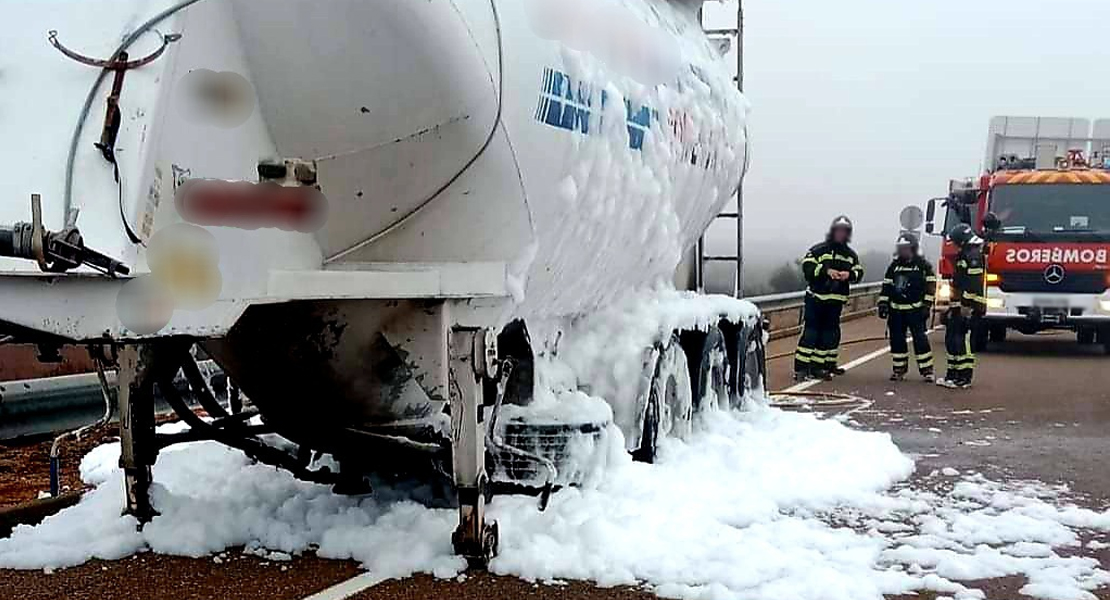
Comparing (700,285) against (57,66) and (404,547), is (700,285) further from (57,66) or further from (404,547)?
(57,66)

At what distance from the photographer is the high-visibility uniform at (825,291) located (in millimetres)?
13453

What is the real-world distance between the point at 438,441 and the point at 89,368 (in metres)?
4.28

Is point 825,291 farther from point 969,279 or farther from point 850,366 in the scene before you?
point 850,366

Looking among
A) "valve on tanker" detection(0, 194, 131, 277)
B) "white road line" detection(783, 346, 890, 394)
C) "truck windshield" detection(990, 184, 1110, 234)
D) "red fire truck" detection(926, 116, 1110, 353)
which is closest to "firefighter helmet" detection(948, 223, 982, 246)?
"white road line" detection(783, 346, 890, 394)

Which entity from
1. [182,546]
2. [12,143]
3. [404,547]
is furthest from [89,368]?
[12,143]

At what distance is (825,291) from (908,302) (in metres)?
1.02

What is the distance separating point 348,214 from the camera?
5023 millimetres

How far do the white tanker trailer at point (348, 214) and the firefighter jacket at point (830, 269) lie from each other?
6510 millimetres

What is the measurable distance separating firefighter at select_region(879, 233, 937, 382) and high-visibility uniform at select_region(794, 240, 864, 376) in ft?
1.92

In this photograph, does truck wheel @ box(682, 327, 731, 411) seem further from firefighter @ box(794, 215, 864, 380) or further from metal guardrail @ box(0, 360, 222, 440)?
firefighter @ box(794, 215, 864, 380)

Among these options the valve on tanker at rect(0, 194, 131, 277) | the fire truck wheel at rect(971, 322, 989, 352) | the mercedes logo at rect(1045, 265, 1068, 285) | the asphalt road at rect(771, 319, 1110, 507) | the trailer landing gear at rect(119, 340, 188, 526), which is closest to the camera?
the valve on tanker at rect(0, 194, 131, 277)

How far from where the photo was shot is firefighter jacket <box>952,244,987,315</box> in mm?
13477

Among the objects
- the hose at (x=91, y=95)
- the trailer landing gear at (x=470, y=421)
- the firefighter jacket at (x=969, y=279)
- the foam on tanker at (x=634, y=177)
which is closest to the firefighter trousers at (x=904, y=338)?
the firefighter jacket at (x=969, y=279)

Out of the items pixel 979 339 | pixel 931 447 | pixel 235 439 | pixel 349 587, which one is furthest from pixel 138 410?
pixel 979 339
